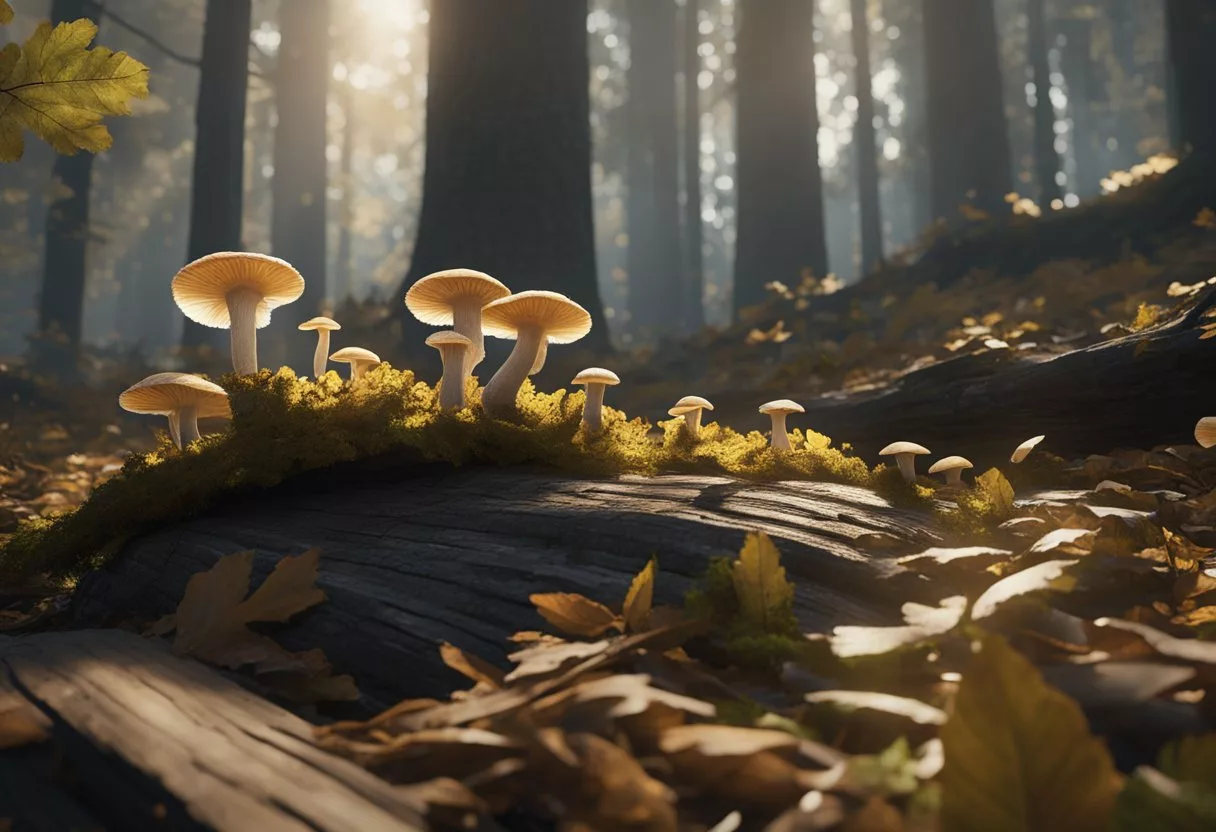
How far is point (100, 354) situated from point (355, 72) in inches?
583

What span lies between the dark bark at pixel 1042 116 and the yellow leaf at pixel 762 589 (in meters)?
18.3

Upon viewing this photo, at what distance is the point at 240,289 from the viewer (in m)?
3.05

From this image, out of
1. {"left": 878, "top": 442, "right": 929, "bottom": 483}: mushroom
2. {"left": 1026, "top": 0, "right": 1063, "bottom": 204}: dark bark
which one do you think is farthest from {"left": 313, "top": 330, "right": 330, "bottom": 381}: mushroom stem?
{"left": 1026, "top": 0, "right": 1063, "bottom": 204}: dark bark

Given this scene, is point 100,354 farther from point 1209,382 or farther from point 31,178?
point 1209,382

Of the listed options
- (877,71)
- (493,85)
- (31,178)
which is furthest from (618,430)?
(877,71)

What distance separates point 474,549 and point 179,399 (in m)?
1.64

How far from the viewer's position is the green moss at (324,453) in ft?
9.34

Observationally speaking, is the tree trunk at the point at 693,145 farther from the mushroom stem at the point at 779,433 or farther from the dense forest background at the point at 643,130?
the mushroom stem at the point at 779,433

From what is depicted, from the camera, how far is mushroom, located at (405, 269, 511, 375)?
3020 millimetres

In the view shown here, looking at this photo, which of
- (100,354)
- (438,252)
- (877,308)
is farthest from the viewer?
(100,354)

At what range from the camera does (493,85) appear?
8195 mm

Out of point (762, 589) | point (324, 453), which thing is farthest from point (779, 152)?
point (762, 589)

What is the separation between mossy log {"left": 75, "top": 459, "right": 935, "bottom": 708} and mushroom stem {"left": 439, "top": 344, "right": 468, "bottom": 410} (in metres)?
0.30

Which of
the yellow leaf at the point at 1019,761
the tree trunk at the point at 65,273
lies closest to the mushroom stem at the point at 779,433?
the yellow leaf at the point at 1019,761
